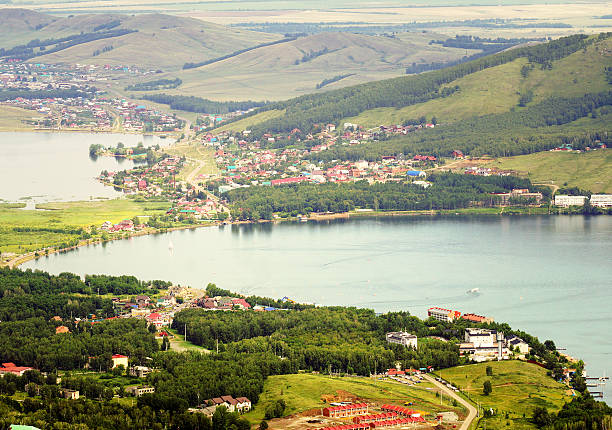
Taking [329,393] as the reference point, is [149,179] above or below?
above

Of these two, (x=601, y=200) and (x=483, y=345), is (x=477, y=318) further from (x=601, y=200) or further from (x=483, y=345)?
(x=601, y=200)

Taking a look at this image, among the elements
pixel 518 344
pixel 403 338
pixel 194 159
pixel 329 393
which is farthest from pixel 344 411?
pixel 194 159

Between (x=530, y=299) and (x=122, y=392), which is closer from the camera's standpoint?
(x=122, y=392)

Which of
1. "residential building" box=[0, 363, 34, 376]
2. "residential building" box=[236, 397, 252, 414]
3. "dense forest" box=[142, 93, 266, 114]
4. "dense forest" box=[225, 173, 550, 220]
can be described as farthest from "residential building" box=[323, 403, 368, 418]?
"dense forest" box=[142, 93, 266, 114]

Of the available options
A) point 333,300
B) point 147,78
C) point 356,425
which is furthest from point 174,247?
point 147,78

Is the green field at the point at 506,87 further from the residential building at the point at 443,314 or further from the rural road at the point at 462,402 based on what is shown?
the rural road at the point at 462,402

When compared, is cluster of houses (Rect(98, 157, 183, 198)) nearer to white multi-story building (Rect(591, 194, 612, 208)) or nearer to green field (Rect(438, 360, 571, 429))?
white multi-story building (Rect(591, 194, 612, 208))

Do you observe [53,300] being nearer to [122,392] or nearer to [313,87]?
[122,392]
